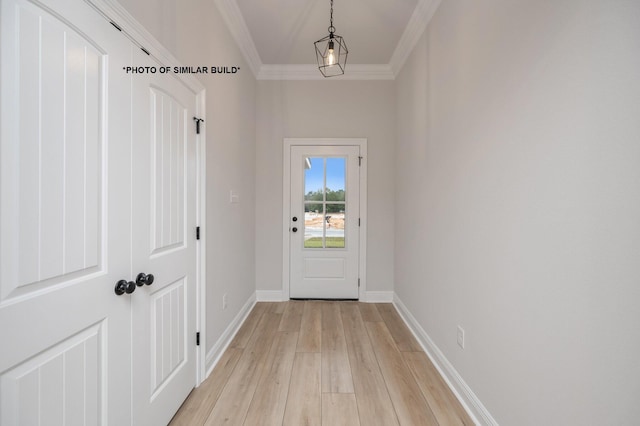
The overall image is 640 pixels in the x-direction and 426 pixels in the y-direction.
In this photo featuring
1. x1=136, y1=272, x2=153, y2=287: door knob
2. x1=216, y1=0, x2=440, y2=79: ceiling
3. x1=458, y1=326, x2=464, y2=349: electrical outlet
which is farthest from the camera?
x1=216, y1=0, x2=440, y2=79: ceiling

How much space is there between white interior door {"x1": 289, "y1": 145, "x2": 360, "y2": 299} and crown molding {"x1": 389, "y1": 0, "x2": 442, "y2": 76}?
1217 millimetres

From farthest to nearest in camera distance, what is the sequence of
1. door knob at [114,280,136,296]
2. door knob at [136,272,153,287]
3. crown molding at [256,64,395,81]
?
crown molding at [256,64,395,81] < door knob at [136,272,153,287] < door knob at [114,280,136,296]

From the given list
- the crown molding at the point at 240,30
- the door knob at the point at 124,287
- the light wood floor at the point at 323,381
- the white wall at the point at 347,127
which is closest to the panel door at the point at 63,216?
the door knob at the point at 124,287

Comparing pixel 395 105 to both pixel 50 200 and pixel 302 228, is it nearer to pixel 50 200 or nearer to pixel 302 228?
pixel 302 228

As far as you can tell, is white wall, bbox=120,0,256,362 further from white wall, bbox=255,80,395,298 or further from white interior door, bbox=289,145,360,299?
white interior door, bbox=289,145,360,299

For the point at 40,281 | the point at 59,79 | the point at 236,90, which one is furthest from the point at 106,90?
the point at 236,90

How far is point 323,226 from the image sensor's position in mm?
3602

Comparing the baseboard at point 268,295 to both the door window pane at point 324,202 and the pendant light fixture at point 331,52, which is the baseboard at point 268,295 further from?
the pendant light fixture at point 331,52

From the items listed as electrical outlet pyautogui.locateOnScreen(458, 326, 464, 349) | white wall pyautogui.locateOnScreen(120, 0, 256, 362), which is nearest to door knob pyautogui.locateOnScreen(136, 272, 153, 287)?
white wall pyautogui.locateOnScreen(120, 0, 256, 362)

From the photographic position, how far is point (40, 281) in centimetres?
86

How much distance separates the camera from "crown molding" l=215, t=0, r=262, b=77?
7.57 ft

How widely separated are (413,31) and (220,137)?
208cm

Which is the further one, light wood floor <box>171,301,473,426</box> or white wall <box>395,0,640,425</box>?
light wood floor <box>171,301,473,426</box>

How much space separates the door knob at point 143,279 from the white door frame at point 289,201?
7.53ft
